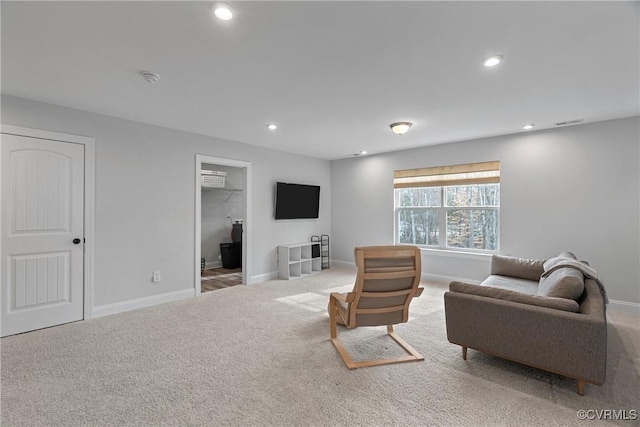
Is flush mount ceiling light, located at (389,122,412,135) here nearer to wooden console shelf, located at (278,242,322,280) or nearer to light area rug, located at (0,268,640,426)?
light area rug, located at (0,268,640,426)

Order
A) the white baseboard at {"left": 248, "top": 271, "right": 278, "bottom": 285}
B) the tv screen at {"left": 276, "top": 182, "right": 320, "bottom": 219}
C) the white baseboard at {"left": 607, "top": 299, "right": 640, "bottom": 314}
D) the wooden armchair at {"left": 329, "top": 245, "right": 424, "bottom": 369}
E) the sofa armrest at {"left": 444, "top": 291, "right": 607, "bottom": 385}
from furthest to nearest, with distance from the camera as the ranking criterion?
the tv screen at {"left": 276, "top": 182, "right": 320, "bottom": 219} → the white baseboard at {"left": 248, "top": 271, "right": 278, "bottom": 285} → the white baseboard at {"left": 607, "top": 299, "right": 640, "bottom": 314} → the wooden armchair at {"left": 329, "top": 245, "right": 424, "bottom": 369} → the sofa armrest at {"left": 444, "top": 291, "right": 607, "bottom": 385}

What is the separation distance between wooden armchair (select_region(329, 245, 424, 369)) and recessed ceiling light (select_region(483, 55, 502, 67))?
158cm

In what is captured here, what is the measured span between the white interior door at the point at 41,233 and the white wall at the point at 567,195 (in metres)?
5.17

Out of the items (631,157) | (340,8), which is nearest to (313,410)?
(340,8)

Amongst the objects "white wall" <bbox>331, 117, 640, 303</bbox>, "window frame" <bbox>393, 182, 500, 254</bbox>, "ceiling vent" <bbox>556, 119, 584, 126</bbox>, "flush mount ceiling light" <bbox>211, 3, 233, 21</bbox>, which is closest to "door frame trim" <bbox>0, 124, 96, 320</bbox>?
→ "flush mount ceiling light" <bbox>211, 3, 233, 21</bbox>

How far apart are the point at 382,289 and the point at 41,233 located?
362 cm

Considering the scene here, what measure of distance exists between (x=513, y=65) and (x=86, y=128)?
444 cm

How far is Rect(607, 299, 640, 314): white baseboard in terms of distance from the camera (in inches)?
145

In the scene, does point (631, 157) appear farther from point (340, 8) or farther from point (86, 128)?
point (86, 128)

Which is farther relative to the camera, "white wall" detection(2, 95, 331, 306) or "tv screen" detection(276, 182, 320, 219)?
"tv screen" detection(276, 182, 320, 219)

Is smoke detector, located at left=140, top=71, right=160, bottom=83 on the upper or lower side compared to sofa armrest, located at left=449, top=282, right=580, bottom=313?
upper

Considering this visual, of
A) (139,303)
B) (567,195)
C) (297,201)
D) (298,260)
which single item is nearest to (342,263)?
(298,260)

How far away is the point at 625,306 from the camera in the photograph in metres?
3.76

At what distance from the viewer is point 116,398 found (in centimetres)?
202
